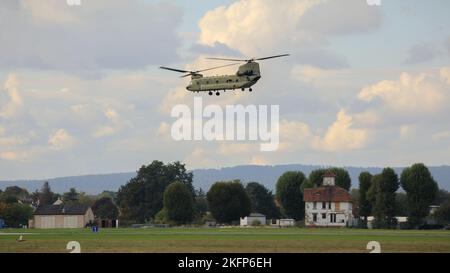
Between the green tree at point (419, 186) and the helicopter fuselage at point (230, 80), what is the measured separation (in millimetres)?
78969

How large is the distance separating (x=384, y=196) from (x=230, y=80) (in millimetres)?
77916

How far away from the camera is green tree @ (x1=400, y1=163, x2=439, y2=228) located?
7520 inches

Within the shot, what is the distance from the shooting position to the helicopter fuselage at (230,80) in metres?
115

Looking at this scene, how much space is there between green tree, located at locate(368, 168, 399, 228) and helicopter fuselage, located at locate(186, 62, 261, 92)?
66.4 meters

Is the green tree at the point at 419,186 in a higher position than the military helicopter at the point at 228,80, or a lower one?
lower

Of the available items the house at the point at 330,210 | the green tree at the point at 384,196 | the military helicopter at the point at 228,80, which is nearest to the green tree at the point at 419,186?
the green tree at the point at 384,196

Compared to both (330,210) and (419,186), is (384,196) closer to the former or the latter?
(419,186)

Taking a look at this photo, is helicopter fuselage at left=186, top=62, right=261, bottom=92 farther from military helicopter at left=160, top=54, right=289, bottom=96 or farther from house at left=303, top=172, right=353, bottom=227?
house at left=303, top=172, right=353, bottom=227

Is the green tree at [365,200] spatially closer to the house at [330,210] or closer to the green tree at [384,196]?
the house at [330,210]

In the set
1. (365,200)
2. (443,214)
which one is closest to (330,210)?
(365,200)

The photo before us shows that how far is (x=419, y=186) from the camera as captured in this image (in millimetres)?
194125
